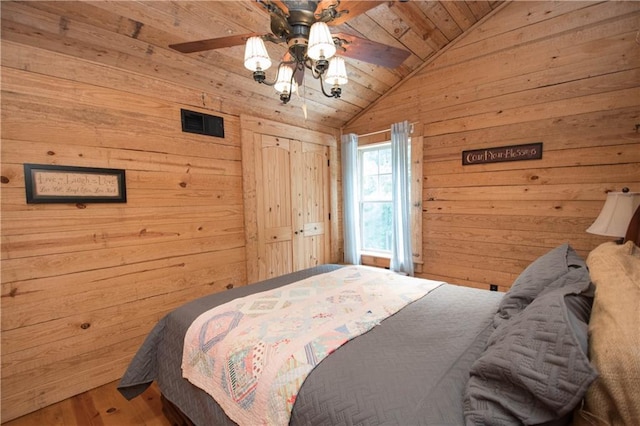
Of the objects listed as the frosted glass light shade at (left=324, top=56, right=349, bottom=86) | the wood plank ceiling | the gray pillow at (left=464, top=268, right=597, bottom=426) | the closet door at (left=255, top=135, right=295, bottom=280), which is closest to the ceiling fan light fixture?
the frosted glass light shade at (left=324, top=56, right=349, bottom=86)

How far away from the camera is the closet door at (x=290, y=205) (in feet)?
10.4

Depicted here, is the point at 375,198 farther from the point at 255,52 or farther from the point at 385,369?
the point at 385,369

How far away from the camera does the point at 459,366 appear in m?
1.04

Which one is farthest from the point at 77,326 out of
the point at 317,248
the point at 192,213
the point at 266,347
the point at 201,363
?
the point at 317,248

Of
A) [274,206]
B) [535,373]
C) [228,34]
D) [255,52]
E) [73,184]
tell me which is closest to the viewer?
[535,373]

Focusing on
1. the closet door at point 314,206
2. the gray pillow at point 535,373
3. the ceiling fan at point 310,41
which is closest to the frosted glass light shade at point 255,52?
the ceiling fan at point 310,41

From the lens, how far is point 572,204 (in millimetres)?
2496

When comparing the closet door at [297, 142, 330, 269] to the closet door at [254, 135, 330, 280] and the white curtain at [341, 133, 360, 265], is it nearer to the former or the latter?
the closet door at [254, 135, 330, 280]

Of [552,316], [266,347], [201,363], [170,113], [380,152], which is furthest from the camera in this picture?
[380,152]

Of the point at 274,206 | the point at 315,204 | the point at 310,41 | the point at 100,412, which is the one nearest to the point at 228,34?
the point at 310,41

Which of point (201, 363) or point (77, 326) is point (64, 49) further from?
point (201, 363)

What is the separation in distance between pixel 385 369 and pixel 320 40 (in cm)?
139

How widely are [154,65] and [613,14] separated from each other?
12.3ft

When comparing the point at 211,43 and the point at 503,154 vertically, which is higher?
the point at 211,43
